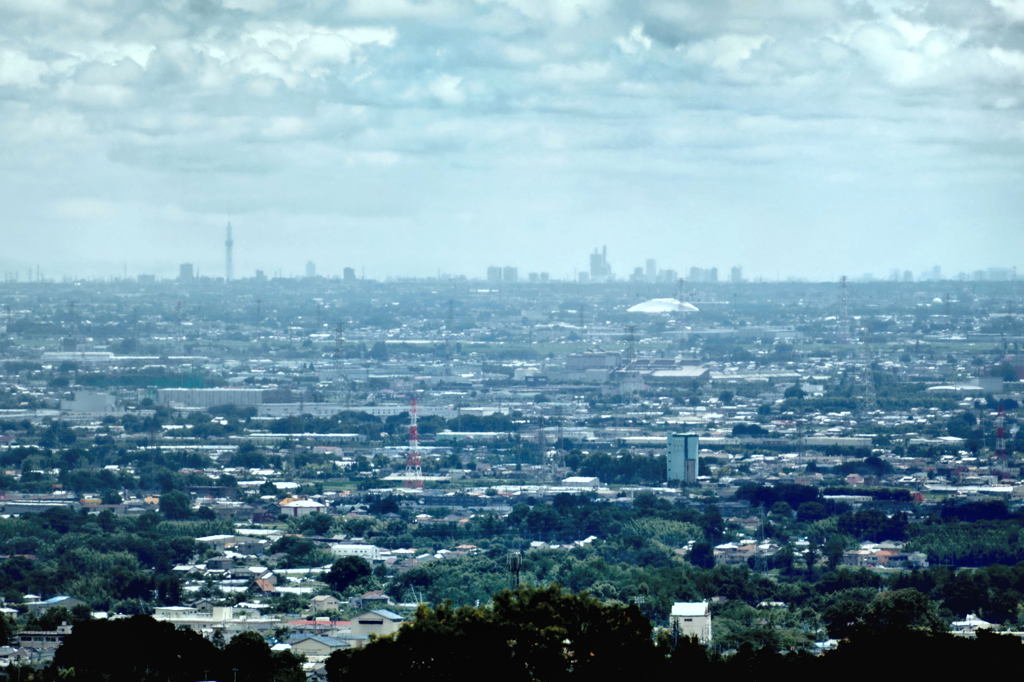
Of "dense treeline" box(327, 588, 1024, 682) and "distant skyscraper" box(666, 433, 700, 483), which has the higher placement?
"dense treeline" box(327, 588, 1024, 682)

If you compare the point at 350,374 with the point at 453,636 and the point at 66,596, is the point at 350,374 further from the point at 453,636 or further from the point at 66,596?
the point at 453,636

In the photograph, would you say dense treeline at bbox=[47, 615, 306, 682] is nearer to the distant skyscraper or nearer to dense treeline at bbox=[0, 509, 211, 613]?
dense treeline at bbox=[0, 509, 211, 613]

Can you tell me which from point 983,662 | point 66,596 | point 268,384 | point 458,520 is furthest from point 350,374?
point 983,662

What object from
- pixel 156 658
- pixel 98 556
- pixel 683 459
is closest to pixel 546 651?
pixel 156 658

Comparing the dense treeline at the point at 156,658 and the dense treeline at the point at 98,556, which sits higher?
the dense treeline at the point at 156,658

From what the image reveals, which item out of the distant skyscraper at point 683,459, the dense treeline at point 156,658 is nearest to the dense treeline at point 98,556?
the dense treeline at point 156,658

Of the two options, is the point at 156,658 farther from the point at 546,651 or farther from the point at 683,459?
the point at 683,459

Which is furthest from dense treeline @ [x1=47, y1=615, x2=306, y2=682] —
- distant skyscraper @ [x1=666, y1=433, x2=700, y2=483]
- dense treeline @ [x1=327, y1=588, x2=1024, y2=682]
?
distant skyscraper @ [x1=666, y1=433, x2=700, y2=483]

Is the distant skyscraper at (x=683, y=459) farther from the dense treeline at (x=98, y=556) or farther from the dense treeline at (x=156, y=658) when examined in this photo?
the dense treeline at (x=156, y=658)

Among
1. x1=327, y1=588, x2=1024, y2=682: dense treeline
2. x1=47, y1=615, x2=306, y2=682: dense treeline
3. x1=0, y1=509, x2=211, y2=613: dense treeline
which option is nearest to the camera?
x1=327, y1=588, x2=1024, y2=682: dense treeline
